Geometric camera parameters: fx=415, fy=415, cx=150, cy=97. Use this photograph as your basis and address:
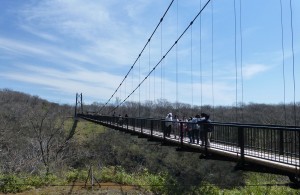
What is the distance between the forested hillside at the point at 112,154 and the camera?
1179 inches

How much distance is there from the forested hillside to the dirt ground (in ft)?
5.61

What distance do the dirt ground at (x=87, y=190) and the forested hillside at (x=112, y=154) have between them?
1710mm

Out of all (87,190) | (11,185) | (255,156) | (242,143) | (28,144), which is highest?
(242,143)

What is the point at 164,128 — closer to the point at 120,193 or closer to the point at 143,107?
the point at 120,193

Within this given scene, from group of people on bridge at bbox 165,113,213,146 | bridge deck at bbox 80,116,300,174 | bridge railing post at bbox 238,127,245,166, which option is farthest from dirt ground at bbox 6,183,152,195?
bridge railing post at bbox 238,127,245,166

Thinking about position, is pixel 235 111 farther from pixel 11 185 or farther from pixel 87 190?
pixel 11 185

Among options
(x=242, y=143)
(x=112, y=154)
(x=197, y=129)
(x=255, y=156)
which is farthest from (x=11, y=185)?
(x=112, y=154)

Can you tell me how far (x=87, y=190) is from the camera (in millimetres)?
23047

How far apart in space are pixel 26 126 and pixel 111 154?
513 inches

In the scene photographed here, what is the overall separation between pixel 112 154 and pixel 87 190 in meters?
37.3

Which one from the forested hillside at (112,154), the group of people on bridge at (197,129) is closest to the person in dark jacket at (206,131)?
the group of people on bridge at (197,129)

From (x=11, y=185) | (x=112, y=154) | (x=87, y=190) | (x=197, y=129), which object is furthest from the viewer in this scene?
(x=112, y=154)

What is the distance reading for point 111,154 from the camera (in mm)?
60312

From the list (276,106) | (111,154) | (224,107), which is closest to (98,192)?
(276,106)
